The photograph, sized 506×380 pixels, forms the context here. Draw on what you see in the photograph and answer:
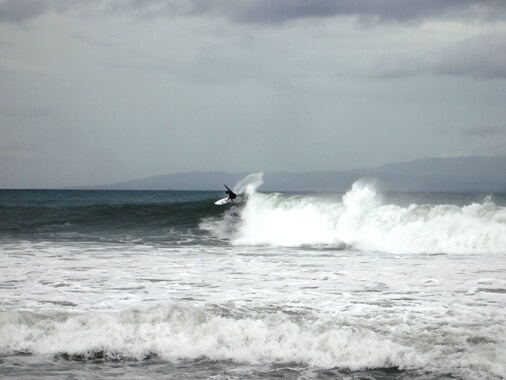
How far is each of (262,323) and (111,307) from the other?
2.89 m

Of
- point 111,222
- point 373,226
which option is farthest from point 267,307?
point 111,222

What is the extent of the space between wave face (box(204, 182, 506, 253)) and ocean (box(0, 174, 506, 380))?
3.9 inches

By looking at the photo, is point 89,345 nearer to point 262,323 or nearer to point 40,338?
point 40,338

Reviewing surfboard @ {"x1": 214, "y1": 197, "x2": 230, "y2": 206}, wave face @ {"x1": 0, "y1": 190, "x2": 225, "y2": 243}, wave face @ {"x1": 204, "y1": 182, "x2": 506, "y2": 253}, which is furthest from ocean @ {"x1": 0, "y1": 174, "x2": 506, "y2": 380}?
surfboard @ {"x1": 214, "y1": 197, "x2": 230, "y2": 206}

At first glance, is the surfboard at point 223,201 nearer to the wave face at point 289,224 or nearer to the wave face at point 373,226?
the wave face at point 289,224

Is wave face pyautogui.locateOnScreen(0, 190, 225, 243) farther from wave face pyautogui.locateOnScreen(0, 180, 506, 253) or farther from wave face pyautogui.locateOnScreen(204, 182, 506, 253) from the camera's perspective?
wave face pyautogui.locateOnScreen(204, 182, 506, 253)

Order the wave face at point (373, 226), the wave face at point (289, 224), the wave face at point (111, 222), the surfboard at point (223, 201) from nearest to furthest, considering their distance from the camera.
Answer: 1. the wave face at point (373, 226)
2. the wave face at point (289, 224)
3. the wave face at point (111, 222)
4. the surfboard at point (223, 201)

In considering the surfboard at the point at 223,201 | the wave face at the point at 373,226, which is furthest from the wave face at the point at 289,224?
the surfboard at the point at 223,201

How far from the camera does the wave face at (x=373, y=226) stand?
18.5 metres

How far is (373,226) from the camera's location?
21.3 metres

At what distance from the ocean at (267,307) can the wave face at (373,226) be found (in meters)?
0.10

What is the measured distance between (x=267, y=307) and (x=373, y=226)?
12.9 m

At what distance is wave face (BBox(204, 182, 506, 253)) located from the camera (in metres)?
18.5

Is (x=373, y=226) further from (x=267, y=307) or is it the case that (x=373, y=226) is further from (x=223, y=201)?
(x=267, y=307)
